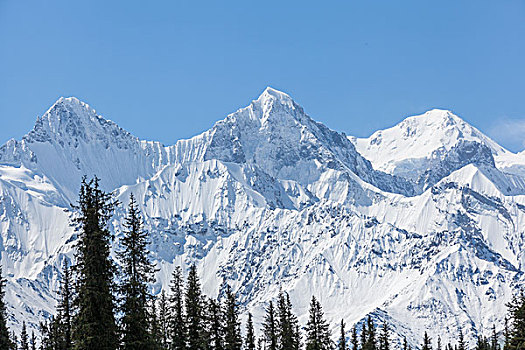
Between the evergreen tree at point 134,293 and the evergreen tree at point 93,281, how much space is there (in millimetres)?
2443

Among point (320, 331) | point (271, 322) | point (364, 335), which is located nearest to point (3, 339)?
point (271, 322)

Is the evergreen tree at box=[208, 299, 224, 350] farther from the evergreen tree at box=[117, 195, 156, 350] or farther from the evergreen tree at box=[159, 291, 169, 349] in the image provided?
the evergreen tree at box=[117, 195, 156, 350]

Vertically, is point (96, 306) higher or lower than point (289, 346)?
lower

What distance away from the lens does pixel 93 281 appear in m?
45.1

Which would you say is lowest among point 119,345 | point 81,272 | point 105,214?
point 119,345

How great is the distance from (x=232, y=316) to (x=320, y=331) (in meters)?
16.0

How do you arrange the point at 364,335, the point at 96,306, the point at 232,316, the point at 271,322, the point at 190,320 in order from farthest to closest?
the point at 364,335, the point at 271,322, the point at 232,316, the point at 190,320, the point at 96,306

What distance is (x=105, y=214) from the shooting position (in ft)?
152

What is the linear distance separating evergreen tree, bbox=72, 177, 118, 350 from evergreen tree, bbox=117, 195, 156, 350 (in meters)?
2.44

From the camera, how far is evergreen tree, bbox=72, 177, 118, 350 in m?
44.9

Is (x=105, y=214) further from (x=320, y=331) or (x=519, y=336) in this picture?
(x=320, y=331)

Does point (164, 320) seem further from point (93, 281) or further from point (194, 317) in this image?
point (93, 281)

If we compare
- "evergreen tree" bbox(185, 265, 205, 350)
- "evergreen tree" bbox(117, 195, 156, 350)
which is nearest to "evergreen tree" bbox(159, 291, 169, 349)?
"evergreen tree" bbox(185, 265, 205, 350)

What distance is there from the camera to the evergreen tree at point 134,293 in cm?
4872
